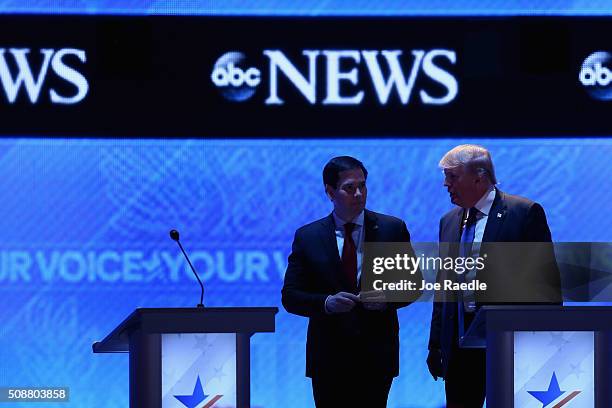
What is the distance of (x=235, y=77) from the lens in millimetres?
6727

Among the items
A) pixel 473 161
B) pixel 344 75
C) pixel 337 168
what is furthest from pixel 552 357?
pixel 344 75

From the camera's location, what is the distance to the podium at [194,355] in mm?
4039

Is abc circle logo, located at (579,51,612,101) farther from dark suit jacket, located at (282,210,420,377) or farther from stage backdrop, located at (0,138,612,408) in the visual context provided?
dark suit jacket, located at (282,210,420,377)

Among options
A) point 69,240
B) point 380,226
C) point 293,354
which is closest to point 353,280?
point 380,226

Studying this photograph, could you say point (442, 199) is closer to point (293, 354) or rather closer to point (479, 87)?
point (479, 87)

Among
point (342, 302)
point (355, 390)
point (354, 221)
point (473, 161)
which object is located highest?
point (473, 161)

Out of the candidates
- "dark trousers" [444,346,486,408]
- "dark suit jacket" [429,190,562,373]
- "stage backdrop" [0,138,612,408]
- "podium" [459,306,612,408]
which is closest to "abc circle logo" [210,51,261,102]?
"stage backdrop" [0,138,612,408]

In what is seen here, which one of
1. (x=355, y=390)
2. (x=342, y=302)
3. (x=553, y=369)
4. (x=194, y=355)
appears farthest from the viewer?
(x=355, y=390)

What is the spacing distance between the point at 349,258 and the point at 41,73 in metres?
2.91

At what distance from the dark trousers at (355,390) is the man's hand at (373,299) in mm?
291

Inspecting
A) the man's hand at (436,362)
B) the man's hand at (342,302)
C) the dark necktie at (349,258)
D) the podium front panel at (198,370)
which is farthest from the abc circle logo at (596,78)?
the podium front panel at (198,370)

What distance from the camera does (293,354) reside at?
6707 millimetres

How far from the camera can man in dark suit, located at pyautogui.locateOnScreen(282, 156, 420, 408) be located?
179 inches

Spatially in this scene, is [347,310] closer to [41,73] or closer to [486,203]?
[486,203]
